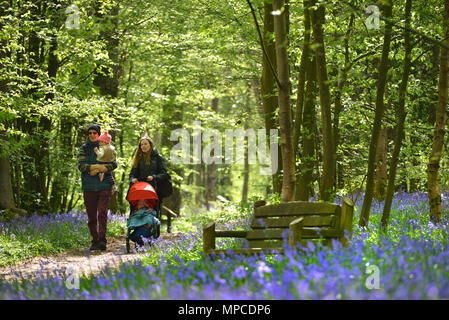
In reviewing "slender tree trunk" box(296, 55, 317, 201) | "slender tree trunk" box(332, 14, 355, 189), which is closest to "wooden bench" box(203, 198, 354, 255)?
"slender tree trunk" box(332, 14, 355, 189)

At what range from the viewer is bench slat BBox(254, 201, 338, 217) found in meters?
6.17

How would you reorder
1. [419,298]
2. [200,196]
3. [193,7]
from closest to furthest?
1. [419,298]
2. [193,7]
3. [200,196]

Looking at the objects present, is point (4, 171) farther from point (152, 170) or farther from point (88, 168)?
point (152, 170)

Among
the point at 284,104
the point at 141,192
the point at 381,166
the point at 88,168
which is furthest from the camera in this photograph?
the point at 381,166

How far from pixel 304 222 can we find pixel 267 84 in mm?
7130

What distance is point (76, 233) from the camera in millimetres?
12547

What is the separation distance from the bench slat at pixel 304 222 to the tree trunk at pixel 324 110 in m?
2.62

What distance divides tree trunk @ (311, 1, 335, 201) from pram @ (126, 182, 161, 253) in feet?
10.9

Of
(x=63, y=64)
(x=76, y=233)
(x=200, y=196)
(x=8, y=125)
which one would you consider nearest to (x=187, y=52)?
(x=63, y=64)

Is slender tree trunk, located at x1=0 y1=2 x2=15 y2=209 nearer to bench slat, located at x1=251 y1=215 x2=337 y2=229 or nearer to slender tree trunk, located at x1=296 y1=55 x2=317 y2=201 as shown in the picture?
slender tree trunk, located at x1=296 y1=55 x2=317 y2=201

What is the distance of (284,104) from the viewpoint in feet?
22.8

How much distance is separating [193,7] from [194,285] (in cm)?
1646

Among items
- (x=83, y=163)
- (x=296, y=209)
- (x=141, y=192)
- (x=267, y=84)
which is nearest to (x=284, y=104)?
(x=296, y=209)
